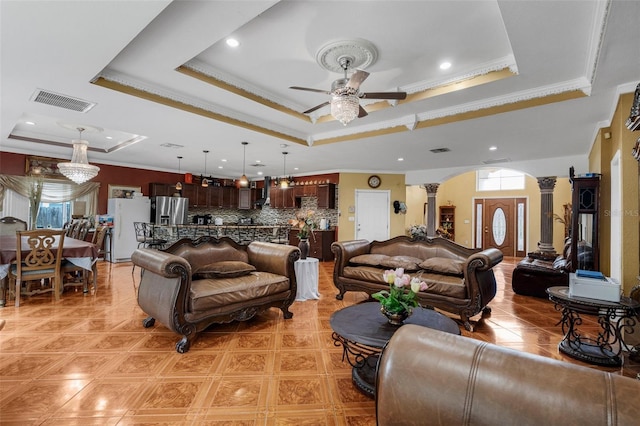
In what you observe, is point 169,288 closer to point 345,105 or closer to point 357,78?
point 345,105

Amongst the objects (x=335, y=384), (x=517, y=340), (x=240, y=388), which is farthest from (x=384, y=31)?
(x=517, y=340)

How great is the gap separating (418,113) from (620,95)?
6.42 ft

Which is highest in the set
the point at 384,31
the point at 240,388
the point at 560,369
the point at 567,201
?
the point at 384,31

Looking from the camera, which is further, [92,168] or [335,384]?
[92,168]

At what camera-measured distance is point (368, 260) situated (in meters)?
4.20

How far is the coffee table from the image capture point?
6.36ft

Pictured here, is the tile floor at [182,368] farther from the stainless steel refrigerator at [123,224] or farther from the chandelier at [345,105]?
the stainless steel refrigerator at [123,224]

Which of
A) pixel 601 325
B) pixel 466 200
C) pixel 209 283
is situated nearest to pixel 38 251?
pixel 209 283

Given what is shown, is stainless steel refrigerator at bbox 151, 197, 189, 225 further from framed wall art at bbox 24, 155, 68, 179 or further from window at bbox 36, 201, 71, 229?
framed wall art at bbox 24, 155, 68, 179

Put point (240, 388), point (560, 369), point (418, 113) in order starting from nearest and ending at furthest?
point (560, 369) < point (240, 388) < point (418, 113)

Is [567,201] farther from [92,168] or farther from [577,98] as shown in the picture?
[92,168]

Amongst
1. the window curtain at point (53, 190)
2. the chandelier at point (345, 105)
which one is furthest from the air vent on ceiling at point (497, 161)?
the window curtain at point (53, 190)

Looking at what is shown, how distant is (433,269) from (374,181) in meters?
4.79

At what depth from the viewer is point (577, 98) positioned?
10.2ft
